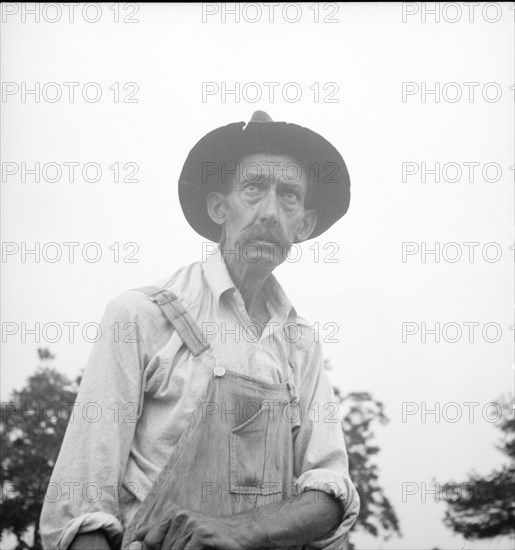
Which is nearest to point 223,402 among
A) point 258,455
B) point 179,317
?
point 258,455

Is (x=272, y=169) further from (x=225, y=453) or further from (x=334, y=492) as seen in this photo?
(x=334, y=492)

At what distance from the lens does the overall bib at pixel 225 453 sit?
3.46 metres

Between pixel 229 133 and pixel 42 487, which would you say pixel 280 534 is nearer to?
pixel 42 487

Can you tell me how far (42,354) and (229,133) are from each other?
1.23 metres

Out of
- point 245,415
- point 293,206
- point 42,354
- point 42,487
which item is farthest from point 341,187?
point 42,487

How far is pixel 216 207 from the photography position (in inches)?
165

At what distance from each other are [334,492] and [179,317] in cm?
85

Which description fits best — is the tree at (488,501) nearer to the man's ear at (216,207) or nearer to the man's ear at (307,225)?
the man's ear at (307,225)

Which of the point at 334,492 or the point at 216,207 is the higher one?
the point at 216,207

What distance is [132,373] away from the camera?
3660 mm

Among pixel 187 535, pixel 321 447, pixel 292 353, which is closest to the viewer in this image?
pixel 187 535

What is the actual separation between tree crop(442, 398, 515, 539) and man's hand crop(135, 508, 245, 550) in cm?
115

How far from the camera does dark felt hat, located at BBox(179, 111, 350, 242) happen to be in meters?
4.13

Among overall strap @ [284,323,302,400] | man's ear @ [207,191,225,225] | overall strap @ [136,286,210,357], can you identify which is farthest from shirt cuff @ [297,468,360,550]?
man's ear @ [207,191,225,225]
